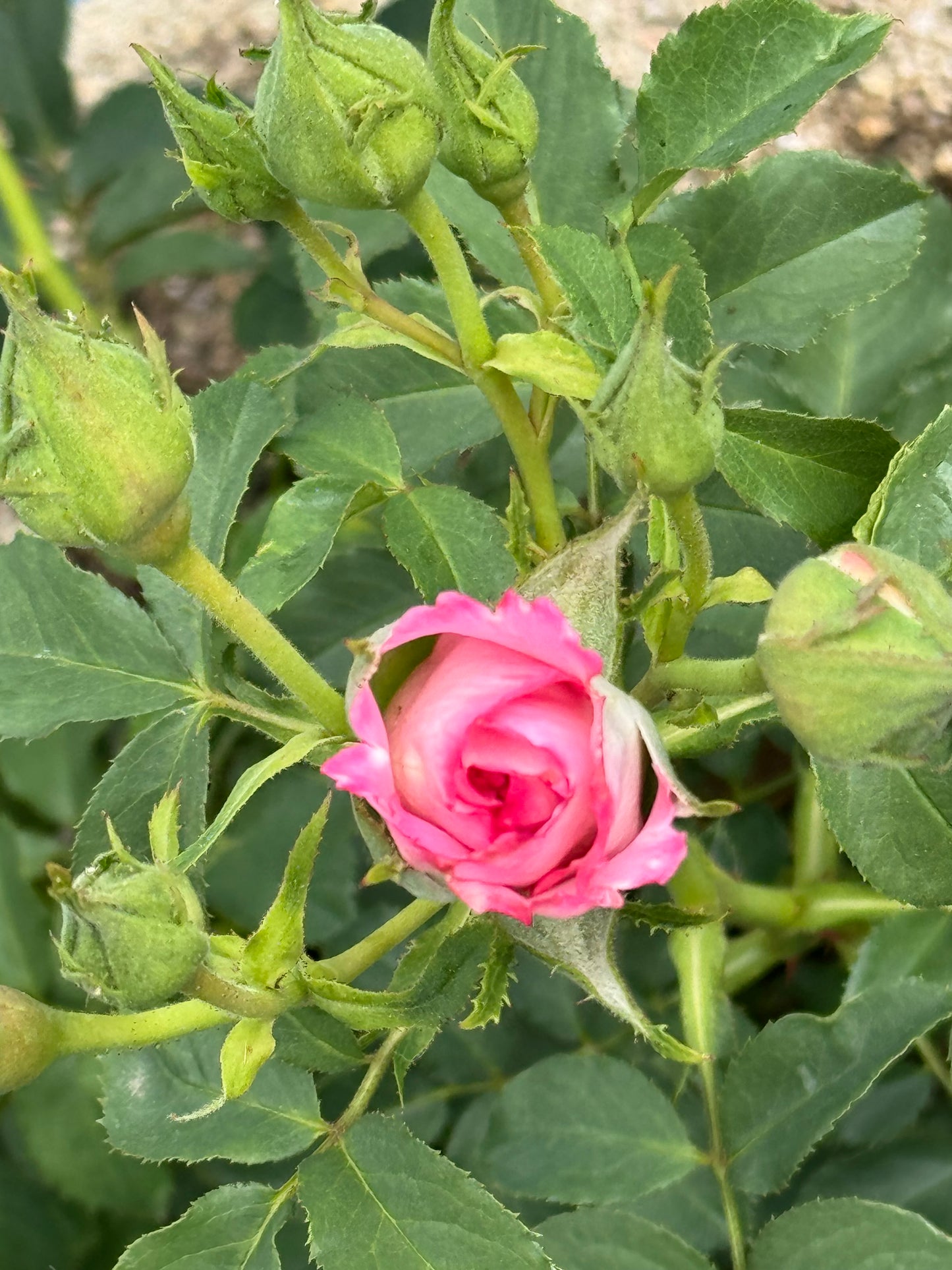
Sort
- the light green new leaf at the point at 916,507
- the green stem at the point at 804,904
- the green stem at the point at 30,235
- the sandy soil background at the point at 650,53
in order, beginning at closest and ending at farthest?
the light green new leaf at the point at 916,507, the green stem at the point at 804,904, the green stem at the point at 30,235, the sandy soil background at the point at 650,53

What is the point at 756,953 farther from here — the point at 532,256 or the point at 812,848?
the point at 532,256

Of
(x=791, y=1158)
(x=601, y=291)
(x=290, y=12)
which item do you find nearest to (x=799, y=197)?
(x=601, y=291)

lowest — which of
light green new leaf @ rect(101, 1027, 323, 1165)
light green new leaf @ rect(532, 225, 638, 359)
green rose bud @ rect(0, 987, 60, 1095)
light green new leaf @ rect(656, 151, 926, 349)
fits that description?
light green new leaf @ rect(101, 1027, 323, 1165)

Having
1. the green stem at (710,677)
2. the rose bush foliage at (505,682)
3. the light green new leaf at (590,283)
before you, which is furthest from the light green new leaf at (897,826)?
the light green new leaf at (590,283)

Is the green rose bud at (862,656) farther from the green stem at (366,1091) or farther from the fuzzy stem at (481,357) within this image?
the green stem at (366,1091)

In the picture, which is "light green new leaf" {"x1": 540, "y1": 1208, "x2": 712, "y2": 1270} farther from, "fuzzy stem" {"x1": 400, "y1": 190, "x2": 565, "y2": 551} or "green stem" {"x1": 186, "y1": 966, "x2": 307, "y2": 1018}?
"fuzzy stem" {"x1": 400, "y1": 190, "x2": 565, "y2": 551}

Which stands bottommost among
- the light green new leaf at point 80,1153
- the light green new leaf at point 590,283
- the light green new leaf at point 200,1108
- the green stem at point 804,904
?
the light green new leaf at point 80,1153

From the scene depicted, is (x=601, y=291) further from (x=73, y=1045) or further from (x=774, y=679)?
(x=73, y=1045)

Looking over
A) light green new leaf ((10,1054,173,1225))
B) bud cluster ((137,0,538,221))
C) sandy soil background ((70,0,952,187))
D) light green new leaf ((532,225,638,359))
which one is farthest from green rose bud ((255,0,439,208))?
sandy soil background ((70,0,952,187))
